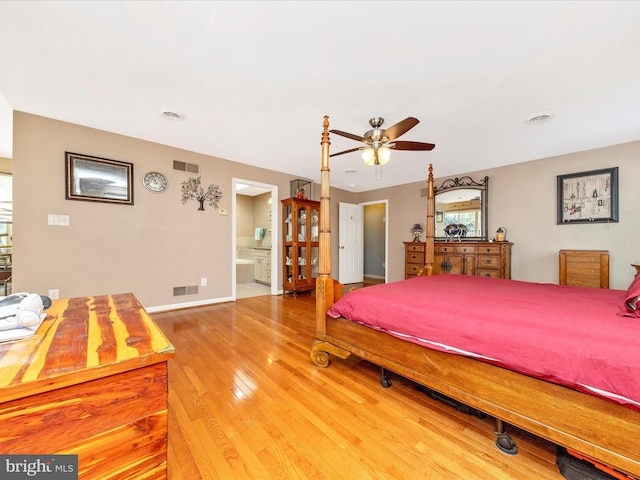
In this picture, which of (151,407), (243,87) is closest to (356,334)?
(151,407)

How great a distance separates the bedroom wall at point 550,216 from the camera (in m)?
3.33

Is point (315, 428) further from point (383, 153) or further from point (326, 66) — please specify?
point (326, 66)

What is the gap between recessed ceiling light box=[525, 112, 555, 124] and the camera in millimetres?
2629

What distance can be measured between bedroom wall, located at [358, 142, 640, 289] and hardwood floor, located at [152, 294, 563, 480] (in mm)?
3481

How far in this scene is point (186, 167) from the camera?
3855 mm

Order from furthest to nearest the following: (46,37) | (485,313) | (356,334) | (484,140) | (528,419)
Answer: (484,140), (356,334), (46,37), (485,313), (528,419)

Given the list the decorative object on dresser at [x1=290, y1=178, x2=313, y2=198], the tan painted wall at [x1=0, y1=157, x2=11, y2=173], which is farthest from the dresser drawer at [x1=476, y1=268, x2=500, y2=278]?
the tan painted wall at [x1=0, y1=157, x2=11, y2=173]

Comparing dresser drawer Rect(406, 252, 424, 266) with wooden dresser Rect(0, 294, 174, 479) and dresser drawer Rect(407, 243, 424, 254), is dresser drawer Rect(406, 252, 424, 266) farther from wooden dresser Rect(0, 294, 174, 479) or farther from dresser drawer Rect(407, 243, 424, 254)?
wooden dresser Rect(0, 294, 174, 479)

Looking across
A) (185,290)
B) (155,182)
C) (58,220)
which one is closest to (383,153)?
(155,182)

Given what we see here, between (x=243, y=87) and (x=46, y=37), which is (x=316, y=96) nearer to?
(x=243, y=87)

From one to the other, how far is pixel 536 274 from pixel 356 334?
12.4ft

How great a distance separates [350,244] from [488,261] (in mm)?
2983

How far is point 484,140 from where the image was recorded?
10.9 ft

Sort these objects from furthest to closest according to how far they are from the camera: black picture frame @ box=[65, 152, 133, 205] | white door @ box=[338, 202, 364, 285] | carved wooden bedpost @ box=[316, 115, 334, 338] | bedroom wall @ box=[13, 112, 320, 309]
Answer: white door @ box=[338, 202, 364, 285]
black picture frame @ box=[65, 152, 133, 205]
bedroom wall @ box=[13, 112, 320, 309]
carved wooden bedpost @ box=[316, 115, 334, 338]
